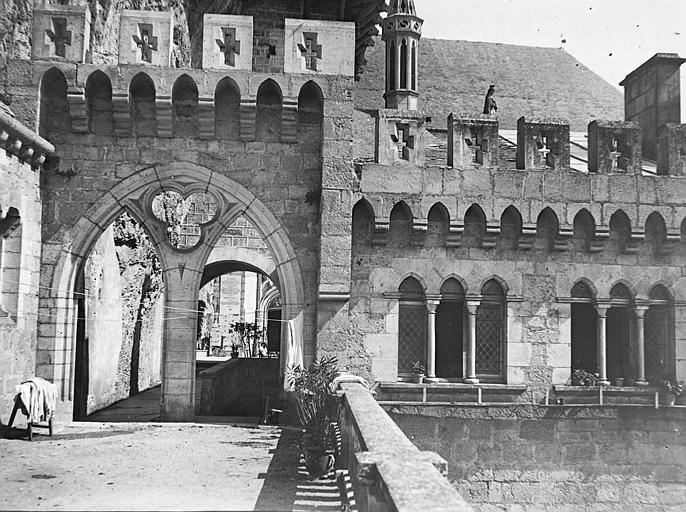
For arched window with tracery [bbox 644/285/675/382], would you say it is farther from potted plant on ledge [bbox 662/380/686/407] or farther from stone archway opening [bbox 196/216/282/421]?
stone archway opening [bbox 196/216/282/421]

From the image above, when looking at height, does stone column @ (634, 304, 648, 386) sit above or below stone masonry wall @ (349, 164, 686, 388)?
below

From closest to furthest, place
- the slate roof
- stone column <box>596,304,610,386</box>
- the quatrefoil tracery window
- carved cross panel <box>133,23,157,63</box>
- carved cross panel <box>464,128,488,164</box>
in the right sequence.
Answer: carved cross panel <box>133,23,157,63</box> → carved cross panel <box>464,128,488,164</box> → stone column <box>596,304,610,386</box> → the quatrefoil tracery window → the slate roof

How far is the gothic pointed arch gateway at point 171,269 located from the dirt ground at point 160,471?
71 centimetres

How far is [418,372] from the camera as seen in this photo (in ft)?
32.7

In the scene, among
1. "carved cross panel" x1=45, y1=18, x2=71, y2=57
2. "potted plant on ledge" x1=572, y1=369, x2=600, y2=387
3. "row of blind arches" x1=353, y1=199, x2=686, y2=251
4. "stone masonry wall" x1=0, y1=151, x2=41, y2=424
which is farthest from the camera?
"potted plant on ledge" x1=572, y1=369, x2=600, y2=387

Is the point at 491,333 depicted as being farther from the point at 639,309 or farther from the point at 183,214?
the point at 183,214

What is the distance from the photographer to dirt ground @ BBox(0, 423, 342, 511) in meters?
5.63

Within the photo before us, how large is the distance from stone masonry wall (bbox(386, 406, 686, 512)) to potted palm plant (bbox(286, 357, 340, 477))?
4.67 ft

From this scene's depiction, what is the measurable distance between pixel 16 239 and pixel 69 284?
0.95 metres

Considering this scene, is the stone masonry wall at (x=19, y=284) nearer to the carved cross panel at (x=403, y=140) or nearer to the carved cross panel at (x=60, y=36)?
the carved cross panel at (x=60, y=36)

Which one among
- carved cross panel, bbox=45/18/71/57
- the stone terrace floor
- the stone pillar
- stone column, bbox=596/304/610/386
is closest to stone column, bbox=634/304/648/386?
stone column, bbox=596/304/610/386

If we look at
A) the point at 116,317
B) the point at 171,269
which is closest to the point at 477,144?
the point at 171,269

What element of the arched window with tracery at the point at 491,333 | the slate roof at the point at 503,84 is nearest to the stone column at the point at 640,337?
the arched window with tracery at the point at 491,333

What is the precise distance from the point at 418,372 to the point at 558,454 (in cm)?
204
